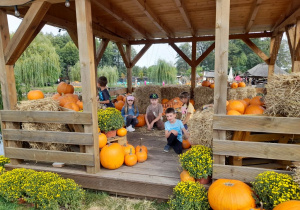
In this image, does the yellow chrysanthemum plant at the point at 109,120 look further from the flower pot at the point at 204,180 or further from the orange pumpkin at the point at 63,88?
the flower pot at the point at 204,180

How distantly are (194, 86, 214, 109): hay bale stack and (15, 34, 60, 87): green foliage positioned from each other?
1428 cm

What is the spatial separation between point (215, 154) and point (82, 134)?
1.74m

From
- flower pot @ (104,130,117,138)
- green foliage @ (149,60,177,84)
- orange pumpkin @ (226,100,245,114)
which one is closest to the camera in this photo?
orange pumpkin @ (226,100,245,114)

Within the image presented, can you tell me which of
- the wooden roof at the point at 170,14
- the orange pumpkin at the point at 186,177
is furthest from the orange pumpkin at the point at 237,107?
the wooden roof at the point at 170,14

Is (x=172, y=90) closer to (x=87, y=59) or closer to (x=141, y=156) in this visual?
(x=141, y=156)

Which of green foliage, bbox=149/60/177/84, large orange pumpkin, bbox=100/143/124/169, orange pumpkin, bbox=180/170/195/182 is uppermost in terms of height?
green foliage, bbox=149/60/177/84

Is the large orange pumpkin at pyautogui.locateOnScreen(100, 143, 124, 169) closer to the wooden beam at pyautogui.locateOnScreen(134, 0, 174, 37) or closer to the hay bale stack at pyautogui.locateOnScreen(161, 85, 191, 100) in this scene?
the wooden beam at pyautogui.locateOnScreen(134, 0, 174, 37)

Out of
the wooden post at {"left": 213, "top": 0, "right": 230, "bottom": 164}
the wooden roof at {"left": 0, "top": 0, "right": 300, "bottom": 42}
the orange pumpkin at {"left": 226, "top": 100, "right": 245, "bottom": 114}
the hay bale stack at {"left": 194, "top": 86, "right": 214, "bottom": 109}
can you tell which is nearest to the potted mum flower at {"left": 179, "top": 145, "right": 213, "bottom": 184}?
the wooden post at {"left": 213, "top": 0, "right": 230, "bottom": 164}

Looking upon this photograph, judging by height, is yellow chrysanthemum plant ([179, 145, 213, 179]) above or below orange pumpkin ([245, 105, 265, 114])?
below

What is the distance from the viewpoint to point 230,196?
1.96 metres

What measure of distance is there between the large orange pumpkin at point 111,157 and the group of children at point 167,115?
0.90 metres

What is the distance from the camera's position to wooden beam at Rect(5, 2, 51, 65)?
107 inches

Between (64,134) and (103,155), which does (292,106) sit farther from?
(64,134)

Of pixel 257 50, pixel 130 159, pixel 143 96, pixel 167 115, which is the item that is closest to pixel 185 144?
pixel 167 115
